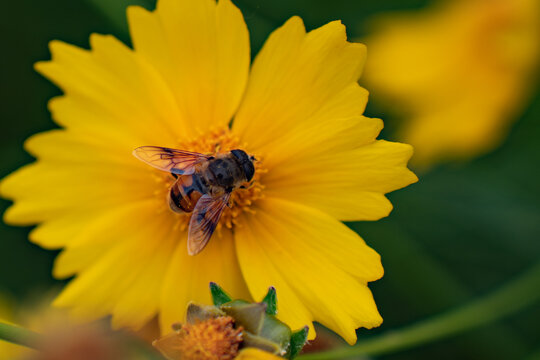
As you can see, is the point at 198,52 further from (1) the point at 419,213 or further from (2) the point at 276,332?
(1) the point at 419,213

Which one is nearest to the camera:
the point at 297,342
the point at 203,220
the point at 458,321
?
the point at 297,342

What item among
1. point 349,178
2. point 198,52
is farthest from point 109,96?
point 349,178

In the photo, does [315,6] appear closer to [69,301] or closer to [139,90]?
[139,90]

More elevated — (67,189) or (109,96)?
(109,96)

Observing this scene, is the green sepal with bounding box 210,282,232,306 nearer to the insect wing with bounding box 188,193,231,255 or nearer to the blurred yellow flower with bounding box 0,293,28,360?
the insect wing with bounding box 188,193,231,255

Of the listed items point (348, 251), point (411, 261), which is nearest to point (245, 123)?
point (348, 251)

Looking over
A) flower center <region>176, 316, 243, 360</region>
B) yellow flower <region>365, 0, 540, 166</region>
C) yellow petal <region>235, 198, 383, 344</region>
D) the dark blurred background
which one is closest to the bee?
yellow petal <region>235, 198, 383, 344</region>

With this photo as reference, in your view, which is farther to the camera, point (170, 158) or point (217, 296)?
point (170, 158)

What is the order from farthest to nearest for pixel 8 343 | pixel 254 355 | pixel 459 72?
1. pixel 459 72
2. pixel 8 343
3. pixel 254 355
